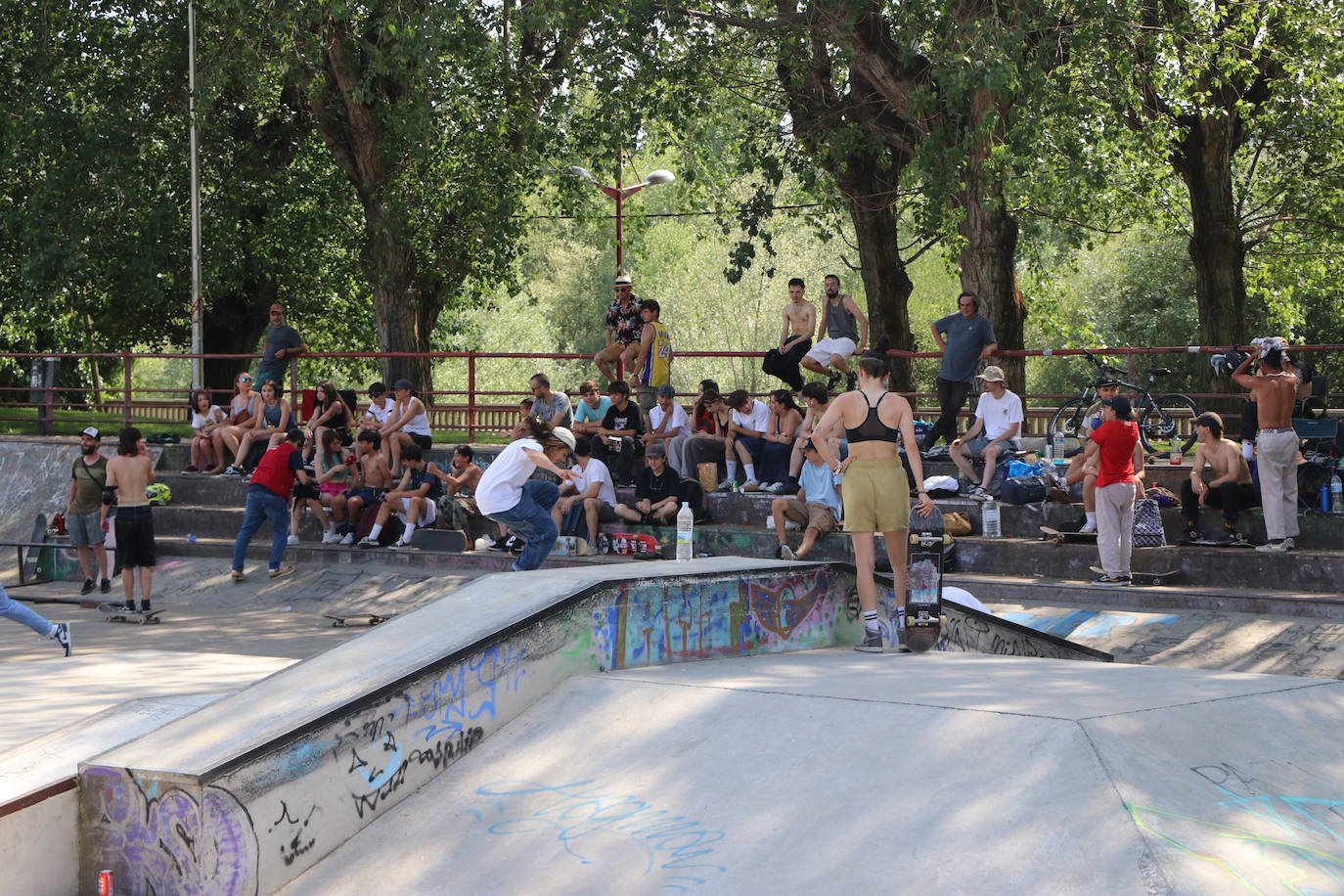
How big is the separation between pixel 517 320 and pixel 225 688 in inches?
1694

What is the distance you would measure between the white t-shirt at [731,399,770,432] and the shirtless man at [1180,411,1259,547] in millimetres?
4170

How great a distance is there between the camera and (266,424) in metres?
16.8

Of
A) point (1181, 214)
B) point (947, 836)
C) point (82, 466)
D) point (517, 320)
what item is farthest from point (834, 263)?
point (947, 836)

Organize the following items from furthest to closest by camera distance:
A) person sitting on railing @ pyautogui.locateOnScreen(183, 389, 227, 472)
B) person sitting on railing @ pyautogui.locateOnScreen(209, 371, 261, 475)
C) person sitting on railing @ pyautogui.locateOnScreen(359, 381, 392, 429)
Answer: person sitting on railing @ pyautogui.locateOnScreen(183, 389, 227, 472) < person sitting on railing @ pyautogui.locateOnScreen(209, 371, 261, 475) < person sitting on railing @ pyautogui.locateOnScreen(359, 381, 392, 429)

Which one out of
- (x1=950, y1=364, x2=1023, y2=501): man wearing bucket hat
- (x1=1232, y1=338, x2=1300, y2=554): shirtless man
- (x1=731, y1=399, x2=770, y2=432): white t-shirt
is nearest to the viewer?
(x1=1232, y1=338, x2=1300, y2=554): shirtless man

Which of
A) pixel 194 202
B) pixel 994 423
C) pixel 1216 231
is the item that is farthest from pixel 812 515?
pixel 194 202

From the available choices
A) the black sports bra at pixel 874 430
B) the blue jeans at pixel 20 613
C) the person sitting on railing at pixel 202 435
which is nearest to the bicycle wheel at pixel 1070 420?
the black sports bra at pixel 874 430

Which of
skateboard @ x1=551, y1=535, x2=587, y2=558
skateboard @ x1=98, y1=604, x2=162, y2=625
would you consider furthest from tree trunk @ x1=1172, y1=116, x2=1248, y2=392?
skateboard @ x1=98, y1=604, x2=162, y2=625

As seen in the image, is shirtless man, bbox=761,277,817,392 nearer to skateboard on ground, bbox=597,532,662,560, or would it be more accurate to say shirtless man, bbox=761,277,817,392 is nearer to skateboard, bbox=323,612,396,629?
skateboard on ground, bbox=597,532,662,560

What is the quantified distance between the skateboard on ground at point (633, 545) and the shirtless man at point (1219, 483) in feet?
15.7

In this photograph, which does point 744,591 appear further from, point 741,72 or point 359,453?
point 741,72

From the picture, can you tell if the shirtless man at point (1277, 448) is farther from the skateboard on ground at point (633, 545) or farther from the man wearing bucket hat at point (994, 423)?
the skateboard on ground at point (633, 545)

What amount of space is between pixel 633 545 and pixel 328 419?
4458mm

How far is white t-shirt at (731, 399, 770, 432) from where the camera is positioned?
45.5ft
